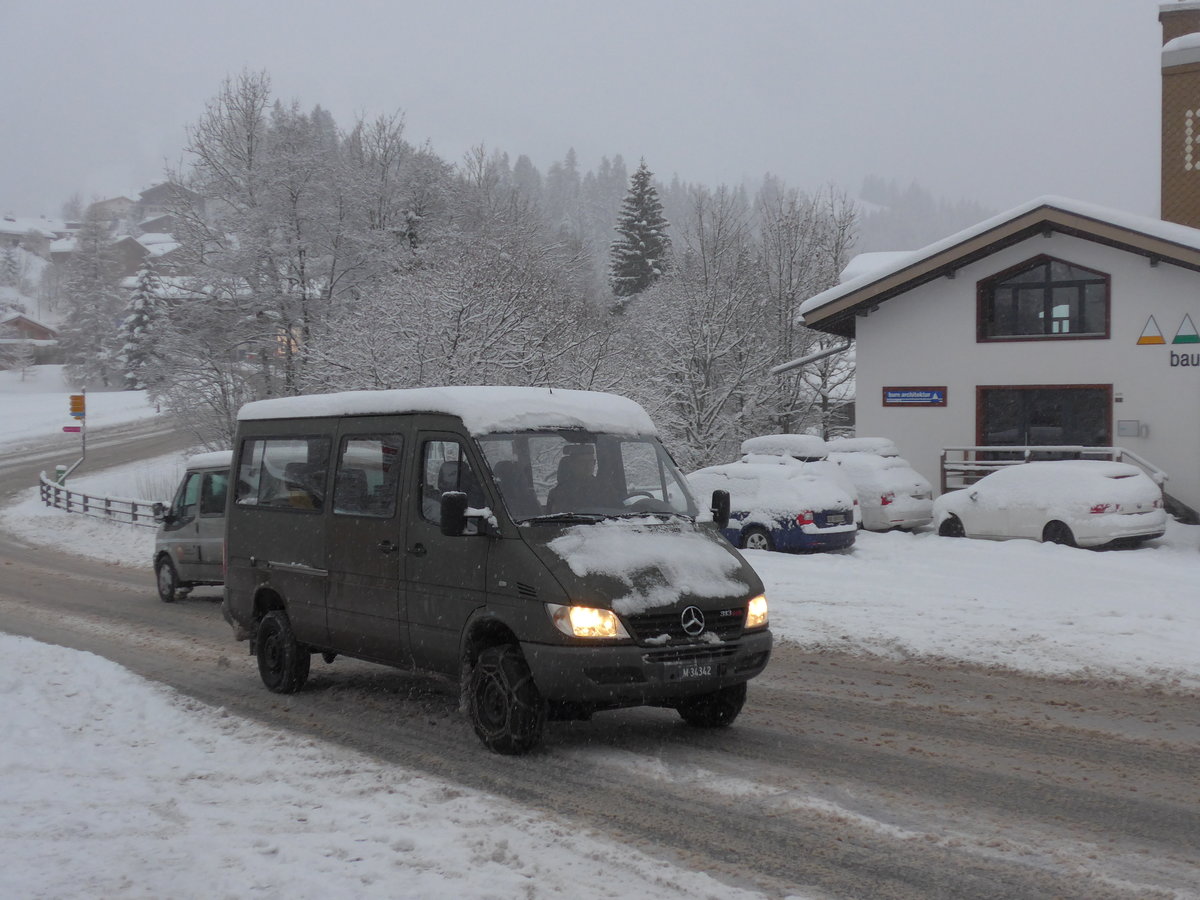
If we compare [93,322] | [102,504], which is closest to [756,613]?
[102,504]

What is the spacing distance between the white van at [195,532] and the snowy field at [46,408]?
162 feet

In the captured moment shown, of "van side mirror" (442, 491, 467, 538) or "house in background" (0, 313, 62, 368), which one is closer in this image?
"van side mirror" (442, 491, 467, 538)

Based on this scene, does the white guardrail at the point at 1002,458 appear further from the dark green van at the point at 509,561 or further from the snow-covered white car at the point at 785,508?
the dark green van at the point at 509,561

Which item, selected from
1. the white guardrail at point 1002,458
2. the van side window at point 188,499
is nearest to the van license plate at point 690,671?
the van side window at point 188,499

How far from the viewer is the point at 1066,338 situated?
2608 centimetres

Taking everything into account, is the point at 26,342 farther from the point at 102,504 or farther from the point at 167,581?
the point at 167,581

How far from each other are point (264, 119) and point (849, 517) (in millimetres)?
27125

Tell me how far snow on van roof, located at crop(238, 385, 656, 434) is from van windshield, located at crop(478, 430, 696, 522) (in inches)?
3.4

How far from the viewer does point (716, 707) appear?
7.92 meters

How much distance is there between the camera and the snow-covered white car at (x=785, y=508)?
1905 cm

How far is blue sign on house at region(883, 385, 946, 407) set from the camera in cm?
2738

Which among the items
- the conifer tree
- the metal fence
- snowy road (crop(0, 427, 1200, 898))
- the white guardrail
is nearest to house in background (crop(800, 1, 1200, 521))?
the white guardrail

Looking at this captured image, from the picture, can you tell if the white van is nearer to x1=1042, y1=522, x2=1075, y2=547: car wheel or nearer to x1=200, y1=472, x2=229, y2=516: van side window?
x1=200, y1=472, x2=229, y2=516: van side window

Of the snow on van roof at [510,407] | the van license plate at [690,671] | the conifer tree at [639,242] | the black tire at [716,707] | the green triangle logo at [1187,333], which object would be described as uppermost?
the conifer tree at [639,242]
